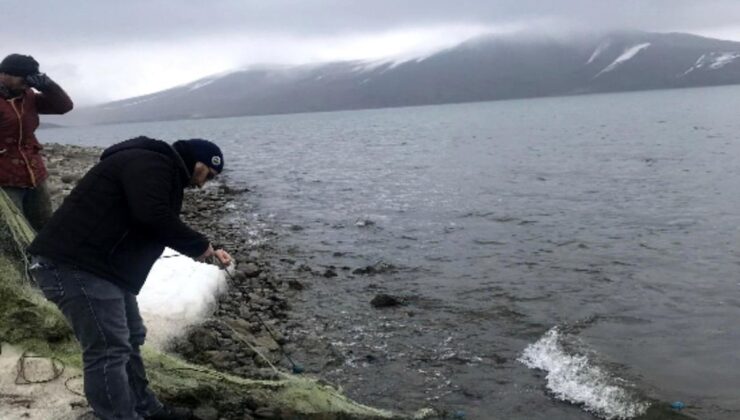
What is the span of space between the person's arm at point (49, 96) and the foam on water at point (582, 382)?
7.22 meters

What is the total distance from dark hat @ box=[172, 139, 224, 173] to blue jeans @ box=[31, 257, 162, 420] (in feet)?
3.66

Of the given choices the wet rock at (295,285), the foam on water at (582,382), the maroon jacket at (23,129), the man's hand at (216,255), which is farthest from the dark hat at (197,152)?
the wet rock at (295,285)

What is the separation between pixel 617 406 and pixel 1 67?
8.30m

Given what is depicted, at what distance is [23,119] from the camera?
7.29m

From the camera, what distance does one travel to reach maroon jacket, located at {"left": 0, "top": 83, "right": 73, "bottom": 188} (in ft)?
23.6

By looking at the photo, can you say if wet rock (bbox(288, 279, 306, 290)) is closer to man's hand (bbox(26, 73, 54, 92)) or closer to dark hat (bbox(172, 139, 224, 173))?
man's hand (bbox(26, 73, 54, 92))

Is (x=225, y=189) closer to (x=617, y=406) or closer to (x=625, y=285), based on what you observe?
(x=625, y=285)

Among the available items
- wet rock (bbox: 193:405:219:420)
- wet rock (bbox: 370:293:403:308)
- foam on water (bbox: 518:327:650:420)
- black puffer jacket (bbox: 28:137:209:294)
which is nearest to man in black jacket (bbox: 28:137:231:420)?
black puffer jacket (bbox: 28:137:209:294)

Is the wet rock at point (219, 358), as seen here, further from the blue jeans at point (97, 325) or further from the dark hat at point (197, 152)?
the dark hat at point (197, 152)

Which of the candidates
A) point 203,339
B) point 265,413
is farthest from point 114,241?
point 203,339

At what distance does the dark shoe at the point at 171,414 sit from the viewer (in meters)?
5.73

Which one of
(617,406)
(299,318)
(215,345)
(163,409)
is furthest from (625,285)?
(163,409)

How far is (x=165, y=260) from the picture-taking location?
1070 cm

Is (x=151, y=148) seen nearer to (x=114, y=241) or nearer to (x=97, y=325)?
(x=114, y=241)
